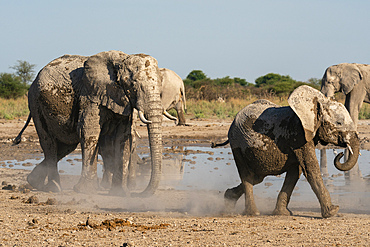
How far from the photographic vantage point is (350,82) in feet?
42.8

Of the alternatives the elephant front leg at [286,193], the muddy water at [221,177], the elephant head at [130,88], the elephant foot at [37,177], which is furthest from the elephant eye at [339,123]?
the elephant foot at [37,177]

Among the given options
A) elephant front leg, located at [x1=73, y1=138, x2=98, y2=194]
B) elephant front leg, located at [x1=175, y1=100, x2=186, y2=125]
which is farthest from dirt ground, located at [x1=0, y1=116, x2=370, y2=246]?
elephant front leg, located at [x1=175, y1=100, x2=186, y2=125]

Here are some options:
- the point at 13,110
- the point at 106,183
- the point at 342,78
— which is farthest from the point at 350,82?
the point at 13,110

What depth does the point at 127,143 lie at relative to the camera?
855 centimetres

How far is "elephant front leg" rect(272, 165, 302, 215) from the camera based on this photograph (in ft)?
21.6

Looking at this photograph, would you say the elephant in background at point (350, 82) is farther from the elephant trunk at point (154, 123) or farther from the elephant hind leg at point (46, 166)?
the elephant hind leg at point (46, 166)

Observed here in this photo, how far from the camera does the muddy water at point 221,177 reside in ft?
25.8

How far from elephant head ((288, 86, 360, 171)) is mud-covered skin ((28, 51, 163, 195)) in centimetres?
216

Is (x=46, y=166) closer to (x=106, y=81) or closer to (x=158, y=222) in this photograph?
(x=106, y=81)

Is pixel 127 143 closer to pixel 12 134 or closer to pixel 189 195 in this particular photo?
pixel 189 195

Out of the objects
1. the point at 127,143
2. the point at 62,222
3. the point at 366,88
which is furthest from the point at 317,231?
the point at 366,88

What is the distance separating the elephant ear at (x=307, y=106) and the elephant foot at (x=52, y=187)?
4180 mm

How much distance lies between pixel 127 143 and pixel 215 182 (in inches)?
68.4

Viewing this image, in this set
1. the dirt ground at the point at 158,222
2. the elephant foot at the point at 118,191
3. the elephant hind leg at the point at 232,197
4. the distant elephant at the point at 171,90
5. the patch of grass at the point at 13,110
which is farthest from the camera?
the patch of grass at the point at 13,110
